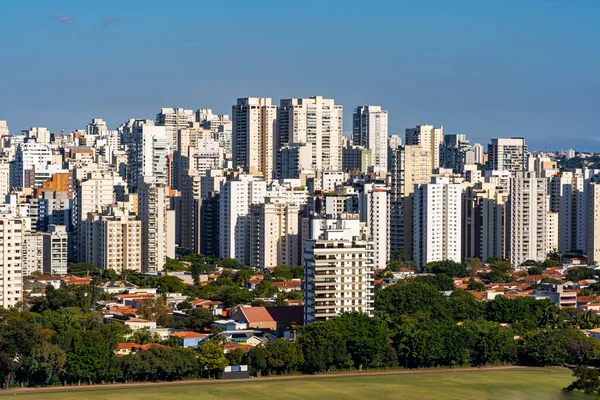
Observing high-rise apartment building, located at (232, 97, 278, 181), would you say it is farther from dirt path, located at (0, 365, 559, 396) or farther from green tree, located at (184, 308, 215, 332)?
dirt path, located at (0, 365, 559, 396)

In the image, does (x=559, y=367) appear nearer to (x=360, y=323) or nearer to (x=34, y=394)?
(x=360, y=323)

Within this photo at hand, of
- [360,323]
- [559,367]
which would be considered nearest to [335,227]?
[360,323]

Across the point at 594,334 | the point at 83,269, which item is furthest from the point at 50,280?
the point at 594,334

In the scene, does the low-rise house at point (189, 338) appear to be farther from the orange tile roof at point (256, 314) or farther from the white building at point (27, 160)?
the white building at point (27, 160)

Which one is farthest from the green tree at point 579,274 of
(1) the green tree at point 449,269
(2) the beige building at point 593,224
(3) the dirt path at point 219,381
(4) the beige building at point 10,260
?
(4) the beige building at point 10,260

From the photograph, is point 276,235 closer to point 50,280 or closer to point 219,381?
point 50,280

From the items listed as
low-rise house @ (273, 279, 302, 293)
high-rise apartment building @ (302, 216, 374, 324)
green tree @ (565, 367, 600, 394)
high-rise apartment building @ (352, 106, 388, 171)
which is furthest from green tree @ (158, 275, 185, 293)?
high-rise apartment building @ (352, 106, 388, 171)
